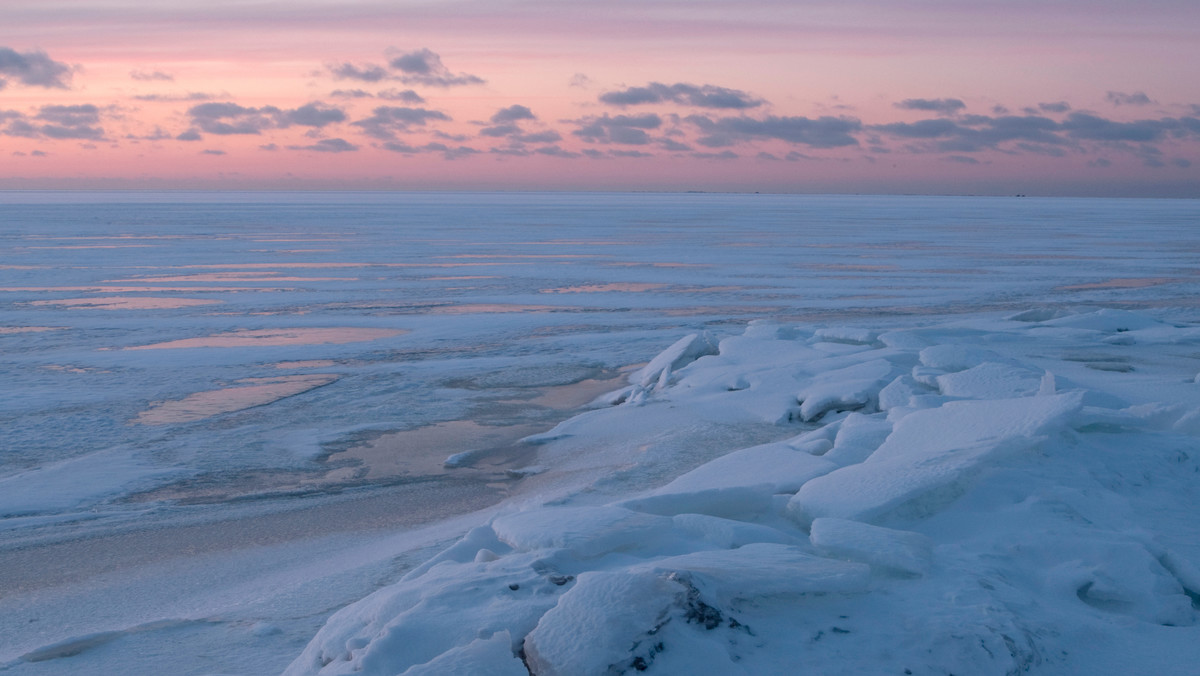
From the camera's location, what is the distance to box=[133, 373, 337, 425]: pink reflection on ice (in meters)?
6.24

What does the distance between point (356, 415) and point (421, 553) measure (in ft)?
9.02

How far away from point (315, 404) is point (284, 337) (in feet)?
10.2

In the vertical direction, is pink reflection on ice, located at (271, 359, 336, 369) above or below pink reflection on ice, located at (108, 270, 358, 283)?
above

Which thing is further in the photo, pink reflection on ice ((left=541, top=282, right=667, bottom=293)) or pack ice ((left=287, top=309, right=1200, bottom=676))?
pink reflection on ice ((left=541, top=282, right=667, bottom=293))

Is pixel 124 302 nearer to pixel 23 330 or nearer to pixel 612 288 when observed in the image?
pixel 23 330

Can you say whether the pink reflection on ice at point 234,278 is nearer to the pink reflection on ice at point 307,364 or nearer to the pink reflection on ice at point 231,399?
the pink reflection on ice at point 307,364

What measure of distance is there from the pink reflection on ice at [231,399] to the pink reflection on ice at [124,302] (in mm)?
5046

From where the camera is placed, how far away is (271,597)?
3.41 meters

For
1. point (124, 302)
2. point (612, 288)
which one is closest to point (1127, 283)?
point (612, 288)

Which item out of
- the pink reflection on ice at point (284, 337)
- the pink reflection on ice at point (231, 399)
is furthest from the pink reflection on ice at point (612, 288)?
the pink reflection on ice at point (231, 399)

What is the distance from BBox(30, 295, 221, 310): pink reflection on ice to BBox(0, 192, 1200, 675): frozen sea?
7 centimetres

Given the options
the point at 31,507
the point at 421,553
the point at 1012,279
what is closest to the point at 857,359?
the point at 421,553

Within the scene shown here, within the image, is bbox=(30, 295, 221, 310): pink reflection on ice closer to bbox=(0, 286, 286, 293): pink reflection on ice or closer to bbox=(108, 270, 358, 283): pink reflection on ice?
bbox=(0, 286, 286, 293): pink reflection on ice

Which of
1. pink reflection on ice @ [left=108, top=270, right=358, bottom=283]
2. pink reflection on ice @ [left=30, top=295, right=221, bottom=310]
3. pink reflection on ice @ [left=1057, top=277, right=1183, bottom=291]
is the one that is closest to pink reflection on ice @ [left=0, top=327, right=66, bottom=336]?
pink reflection on ice @ [left=30, top=295, right=221, bottom=310]
